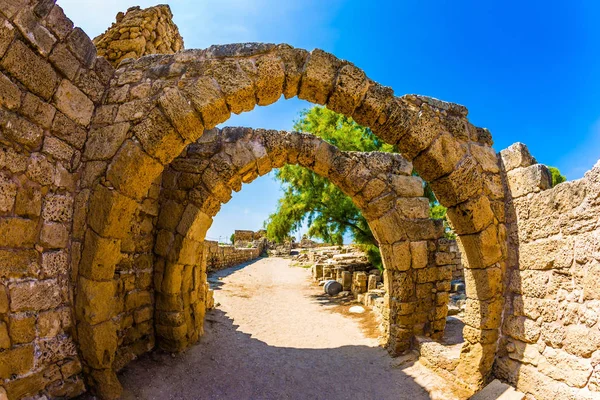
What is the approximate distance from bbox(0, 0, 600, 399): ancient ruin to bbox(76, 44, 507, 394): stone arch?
0.01m

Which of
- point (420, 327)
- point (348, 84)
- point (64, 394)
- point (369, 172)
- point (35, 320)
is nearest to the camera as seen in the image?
point (35, 320)

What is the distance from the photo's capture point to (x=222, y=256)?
682 inches

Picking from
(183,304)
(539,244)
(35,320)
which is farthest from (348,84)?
(183,304)

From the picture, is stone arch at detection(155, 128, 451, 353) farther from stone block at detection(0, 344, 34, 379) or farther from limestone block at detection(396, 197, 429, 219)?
stone block at detection(0, 344, 34, 379)

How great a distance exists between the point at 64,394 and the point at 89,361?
319 mm

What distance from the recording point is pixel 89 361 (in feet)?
11.3

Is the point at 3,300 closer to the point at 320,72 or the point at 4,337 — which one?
the point at 4,337

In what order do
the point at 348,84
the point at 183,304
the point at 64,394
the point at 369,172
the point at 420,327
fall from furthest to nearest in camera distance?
the point at 369,172, the point at 420,327, the point at 183,304, the point at 348,84, the point at 64,394

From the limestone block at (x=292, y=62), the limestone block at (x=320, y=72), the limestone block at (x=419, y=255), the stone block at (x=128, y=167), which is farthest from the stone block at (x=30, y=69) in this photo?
the limestone block at (x=419, y=255)

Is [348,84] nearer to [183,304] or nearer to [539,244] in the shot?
[539,244]

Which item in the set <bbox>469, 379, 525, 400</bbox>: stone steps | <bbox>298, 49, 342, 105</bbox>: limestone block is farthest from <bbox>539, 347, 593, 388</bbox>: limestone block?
<bbox>298, 49, 342, 105</bbox>: limestone block

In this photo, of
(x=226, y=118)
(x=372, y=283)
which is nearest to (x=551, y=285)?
(x=226, y=118)

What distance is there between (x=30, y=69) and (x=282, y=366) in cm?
532

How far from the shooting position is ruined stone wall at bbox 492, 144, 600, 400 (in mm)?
2758
